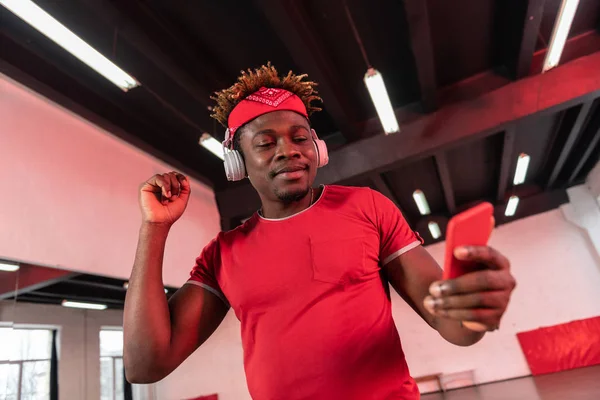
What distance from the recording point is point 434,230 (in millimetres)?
8305

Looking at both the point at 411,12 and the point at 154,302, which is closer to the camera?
→ the point at 154,302

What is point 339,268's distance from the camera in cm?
92

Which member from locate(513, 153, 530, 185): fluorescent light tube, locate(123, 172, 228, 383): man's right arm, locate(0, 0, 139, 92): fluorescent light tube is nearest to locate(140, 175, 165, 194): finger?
locate(123, 172, 228, 383): man's right arm

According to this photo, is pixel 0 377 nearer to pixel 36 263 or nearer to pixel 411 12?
pixel 36 263

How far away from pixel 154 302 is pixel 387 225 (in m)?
0.58

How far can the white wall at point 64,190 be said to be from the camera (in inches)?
106

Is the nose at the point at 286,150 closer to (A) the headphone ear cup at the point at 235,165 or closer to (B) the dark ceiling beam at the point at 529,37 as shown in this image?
(A) the headphone ear cup at the point at 235,165

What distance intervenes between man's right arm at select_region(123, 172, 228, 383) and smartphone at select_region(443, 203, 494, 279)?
64cm

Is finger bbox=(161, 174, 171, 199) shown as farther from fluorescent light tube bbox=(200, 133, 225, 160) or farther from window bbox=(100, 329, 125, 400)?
window bbox=(100, 329, 125, 400)

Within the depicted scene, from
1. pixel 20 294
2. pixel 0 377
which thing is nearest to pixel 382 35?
pixel 20 294

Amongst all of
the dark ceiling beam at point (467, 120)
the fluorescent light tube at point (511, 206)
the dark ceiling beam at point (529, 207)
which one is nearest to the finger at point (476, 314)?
the dark ceiling beam at point (467, 120)

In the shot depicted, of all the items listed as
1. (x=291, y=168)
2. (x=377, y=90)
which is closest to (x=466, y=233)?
(x=291, y=168)

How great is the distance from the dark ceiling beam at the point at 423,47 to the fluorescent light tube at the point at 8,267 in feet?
10.8

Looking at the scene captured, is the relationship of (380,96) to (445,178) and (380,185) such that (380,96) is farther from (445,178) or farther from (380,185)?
(445,178)
